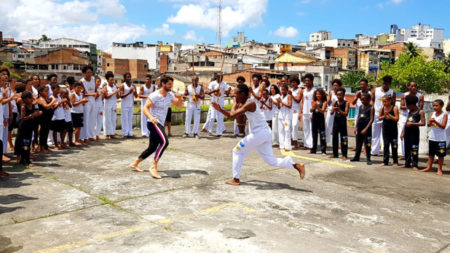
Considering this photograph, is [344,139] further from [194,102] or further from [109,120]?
[109,120]

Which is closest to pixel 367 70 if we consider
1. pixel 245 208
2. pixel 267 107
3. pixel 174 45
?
pixel 174 45

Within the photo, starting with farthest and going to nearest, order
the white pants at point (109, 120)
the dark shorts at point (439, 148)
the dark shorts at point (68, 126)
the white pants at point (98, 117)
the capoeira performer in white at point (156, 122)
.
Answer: the white pants at point (109, 120), the white pants at point (98, 117), the dark shorts at point (68, 126), the dark shorts at point (439, 148), the capoeira performer in white at point (156, 122)

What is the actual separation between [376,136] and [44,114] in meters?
7.81

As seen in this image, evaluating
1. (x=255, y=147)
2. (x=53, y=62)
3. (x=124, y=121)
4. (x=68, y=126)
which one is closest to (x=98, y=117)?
(x=124, y=121)

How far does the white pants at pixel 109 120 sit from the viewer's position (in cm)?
1143

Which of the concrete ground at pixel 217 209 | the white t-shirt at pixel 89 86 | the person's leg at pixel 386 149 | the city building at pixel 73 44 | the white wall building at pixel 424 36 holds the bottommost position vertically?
the concrete ground at pixel 217 209

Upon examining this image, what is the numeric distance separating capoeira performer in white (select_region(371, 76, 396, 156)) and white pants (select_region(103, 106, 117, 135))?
23.4 feet

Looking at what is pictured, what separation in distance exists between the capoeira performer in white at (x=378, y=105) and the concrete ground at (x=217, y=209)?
60.9 inches

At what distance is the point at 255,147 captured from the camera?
652 centimetres

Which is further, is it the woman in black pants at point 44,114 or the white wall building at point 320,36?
the white wall building at point 320,36

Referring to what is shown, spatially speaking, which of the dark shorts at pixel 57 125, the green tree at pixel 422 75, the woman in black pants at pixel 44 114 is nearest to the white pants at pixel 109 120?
the dark shorts at pixel 57 125

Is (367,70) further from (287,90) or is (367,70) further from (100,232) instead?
(100,232)

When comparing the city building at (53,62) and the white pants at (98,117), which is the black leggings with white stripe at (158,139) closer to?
the white pants at (98,117)

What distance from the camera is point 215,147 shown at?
10.6 metres
